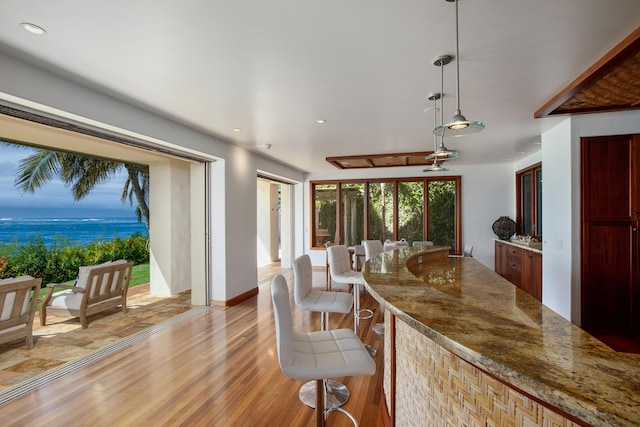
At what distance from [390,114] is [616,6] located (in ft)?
6.70

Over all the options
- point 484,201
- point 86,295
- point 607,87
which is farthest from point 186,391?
point 484,201

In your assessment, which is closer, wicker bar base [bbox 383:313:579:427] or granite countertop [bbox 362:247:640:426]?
granite countertop [bbox 362:247:640:426]

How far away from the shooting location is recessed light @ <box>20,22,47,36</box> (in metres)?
1.85

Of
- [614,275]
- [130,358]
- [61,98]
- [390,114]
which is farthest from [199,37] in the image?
[614,275]

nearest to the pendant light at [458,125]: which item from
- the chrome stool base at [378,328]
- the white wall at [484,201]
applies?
the chrome stool base at [378,328]

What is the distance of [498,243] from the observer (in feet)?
21.7

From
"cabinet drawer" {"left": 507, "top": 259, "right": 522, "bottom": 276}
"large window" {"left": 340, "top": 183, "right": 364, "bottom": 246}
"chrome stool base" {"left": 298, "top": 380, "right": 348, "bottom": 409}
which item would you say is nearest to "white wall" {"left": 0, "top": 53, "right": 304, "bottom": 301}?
"large window" {"left": 340, "top": 183, "right": 364, "bottom": 246}

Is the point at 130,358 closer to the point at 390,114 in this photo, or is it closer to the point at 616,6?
the point at 390,114

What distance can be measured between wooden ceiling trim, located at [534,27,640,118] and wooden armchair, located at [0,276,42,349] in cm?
539

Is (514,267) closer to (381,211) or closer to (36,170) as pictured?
(381,211)

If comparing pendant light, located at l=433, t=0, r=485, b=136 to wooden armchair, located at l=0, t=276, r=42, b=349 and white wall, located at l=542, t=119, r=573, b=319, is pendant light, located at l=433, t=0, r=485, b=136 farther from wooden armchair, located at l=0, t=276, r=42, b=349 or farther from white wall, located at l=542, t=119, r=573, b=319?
wooden armchair, located at l=0, t=276, r=42, b=349

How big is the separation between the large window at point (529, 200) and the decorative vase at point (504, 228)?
0.82ft

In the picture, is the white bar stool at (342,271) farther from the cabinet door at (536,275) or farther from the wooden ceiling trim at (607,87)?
the cabinet door at (536,275)

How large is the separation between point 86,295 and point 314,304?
3.18 meters
